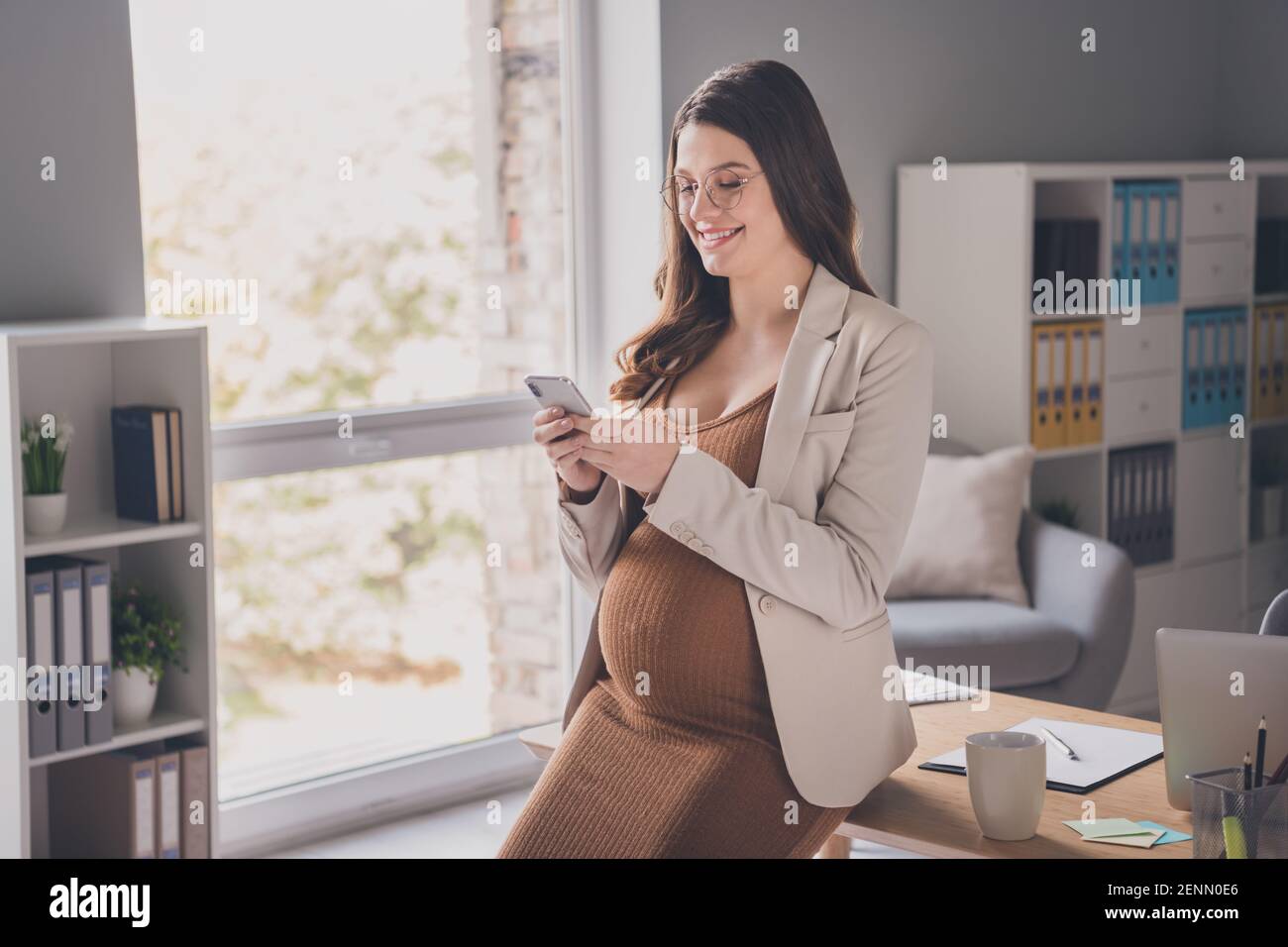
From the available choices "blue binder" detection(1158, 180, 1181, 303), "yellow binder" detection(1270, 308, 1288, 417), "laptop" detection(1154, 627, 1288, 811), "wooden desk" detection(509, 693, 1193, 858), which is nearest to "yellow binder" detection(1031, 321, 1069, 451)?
"blue binder" detection(1158, 180, 1181, 303)

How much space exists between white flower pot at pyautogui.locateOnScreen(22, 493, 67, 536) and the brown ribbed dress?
126 cm

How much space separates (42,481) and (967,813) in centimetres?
177

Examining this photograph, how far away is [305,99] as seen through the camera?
3.48 meters

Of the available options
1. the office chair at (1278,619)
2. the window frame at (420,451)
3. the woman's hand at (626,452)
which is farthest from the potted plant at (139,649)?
the office chair at (1278,619)

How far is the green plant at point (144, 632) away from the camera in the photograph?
9.05 feet

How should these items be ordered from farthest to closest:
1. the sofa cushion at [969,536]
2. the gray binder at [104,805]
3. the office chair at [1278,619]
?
the sofa cushion at [969,536] < the gray binder at [104,805] < the office chair at [1278,619]

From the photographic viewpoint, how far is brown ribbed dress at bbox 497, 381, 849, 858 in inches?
67.6

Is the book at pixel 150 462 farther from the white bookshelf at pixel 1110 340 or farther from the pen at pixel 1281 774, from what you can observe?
the white bookshelf at pixel 1110 340

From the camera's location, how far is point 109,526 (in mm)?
2760

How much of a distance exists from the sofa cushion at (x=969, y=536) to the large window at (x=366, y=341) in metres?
0.98

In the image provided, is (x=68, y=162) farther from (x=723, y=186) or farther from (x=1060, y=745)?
(x=1060, y=745)

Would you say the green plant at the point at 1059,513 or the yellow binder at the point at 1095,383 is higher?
the yellow binder at the point at 1095,383
